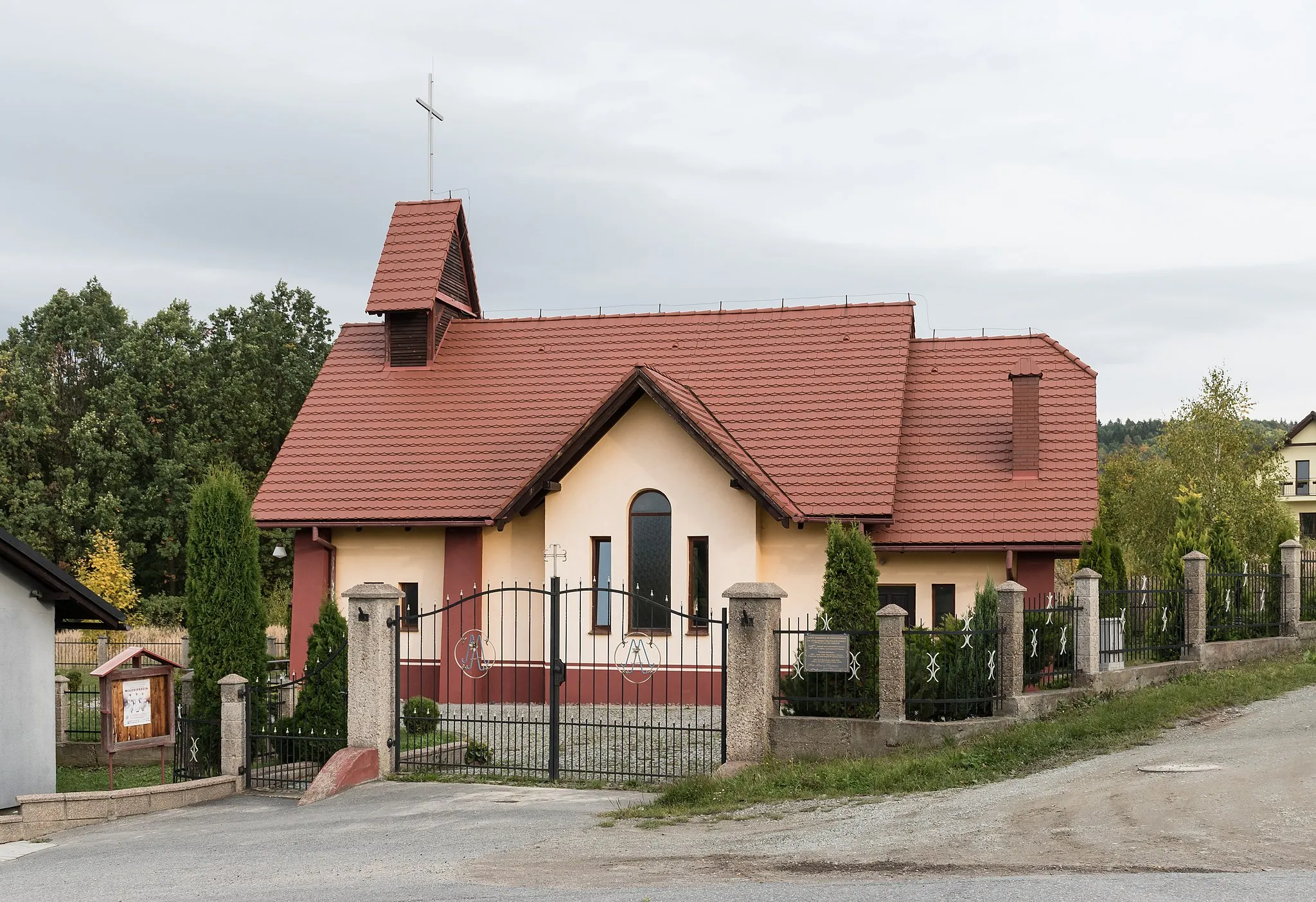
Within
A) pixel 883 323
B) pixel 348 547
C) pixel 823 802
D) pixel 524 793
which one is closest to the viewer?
pixel 823 802

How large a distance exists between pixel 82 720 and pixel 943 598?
15658 millimetres

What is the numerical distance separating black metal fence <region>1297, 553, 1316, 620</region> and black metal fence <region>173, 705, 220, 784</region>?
18.0 metres

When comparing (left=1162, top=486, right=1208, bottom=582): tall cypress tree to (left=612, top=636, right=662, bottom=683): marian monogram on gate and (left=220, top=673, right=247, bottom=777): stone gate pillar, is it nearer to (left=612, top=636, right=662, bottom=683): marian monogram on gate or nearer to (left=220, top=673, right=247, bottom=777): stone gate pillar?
(left=612, top=636, right=662, bottom=683): marian monogram on gate

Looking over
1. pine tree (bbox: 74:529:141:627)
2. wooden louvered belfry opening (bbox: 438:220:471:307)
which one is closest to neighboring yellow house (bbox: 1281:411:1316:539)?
wooden louvered belfry opening (bbox: 438:220:471:307)

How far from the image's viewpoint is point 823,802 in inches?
524

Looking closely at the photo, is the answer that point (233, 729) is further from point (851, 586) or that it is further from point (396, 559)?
point (396, 559)

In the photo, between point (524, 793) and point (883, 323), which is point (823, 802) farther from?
point (883, 323)

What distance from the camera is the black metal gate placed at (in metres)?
19.2

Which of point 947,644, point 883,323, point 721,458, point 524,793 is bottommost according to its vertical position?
point 524,793

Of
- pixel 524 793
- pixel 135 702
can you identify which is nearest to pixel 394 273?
pixel 135 702

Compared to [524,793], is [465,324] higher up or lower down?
higher up

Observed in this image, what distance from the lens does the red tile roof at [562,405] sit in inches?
975

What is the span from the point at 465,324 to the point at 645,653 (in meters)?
10.2

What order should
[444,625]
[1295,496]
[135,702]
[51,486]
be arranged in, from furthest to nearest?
[1295,496], [51,486], [444,625], [135,702]
